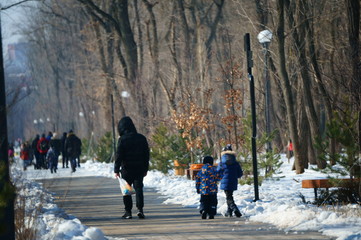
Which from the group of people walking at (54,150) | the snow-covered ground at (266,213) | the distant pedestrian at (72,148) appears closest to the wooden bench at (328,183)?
the snow-covered ground at (266,213)

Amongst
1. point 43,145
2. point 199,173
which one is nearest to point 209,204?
point 199,173

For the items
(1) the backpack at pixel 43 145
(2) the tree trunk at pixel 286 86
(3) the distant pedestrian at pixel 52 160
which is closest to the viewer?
(2) the tree trunk at pixel 286 86

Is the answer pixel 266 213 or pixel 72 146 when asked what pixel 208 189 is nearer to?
pixel 266 213

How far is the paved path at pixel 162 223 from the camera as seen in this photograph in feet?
38.1

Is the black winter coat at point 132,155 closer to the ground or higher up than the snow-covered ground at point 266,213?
higher up

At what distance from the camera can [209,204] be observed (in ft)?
46.7

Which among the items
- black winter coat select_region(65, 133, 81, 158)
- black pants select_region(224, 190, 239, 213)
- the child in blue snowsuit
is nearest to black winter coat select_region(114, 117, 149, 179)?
the child in blue snowsuit

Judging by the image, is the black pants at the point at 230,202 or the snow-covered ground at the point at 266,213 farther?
the black pants at the point at 230,202

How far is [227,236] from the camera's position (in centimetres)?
1145

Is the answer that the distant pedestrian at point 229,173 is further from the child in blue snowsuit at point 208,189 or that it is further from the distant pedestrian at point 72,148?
the distant pedestrian at point 72,148

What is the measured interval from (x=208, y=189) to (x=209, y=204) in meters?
0.27

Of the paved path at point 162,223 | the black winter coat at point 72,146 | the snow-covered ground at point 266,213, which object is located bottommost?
the paved path at point 162,223

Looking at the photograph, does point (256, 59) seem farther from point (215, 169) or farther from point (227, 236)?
point (227, 236)

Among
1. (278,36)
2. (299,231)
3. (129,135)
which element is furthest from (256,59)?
(299,231)
